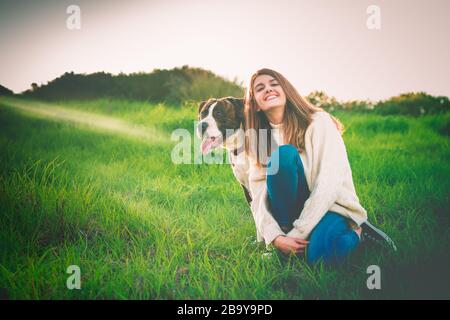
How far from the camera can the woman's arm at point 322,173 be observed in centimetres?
197

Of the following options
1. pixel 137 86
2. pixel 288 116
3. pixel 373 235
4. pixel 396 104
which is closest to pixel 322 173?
pixel 288 116

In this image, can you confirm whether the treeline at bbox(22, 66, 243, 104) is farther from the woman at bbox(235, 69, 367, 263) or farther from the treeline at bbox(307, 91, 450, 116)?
the woman at bbox(235, 69, 367, 263)

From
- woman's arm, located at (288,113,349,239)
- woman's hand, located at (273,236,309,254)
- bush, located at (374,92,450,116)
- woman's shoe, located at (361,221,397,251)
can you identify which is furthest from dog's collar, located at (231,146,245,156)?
bush, located at (374,92,450,116)

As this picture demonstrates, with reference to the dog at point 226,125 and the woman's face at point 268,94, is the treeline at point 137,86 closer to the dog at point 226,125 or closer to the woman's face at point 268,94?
the dog at point 226,125

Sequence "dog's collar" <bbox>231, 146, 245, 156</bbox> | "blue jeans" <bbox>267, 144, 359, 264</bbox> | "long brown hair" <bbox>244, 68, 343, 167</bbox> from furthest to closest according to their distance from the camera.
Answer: "dog's collar" <bbox>231, 146, 245, 156</bbox>
"long brown hair" <bbox>244, 68, 343, 167</bbox>
"blue jeans" <bbox>267, 144, 359, 264</bbox>

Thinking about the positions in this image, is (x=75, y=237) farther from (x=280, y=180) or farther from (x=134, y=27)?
(x=134, y=27)

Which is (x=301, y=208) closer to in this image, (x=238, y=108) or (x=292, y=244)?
(x=292, y=244)

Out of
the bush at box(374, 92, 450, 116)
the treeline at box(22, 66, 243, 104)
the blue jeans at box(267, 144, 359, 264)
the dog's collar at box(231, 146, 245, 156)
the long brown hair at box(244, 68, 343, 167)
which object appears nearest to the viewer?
the blue jeans at box(267, 144, 359, 264)

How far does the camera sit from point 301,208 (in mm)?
2068

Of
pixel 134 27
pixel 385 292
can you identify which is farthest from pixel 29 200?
pixel 385 292

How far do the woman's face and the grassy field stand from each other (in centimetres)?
71

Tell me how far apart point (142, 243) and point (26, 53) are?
147 cm

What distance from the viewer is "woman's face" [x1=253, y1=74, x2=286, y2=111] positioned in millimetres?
2141

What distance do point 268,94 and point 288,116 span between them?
0.49ft
